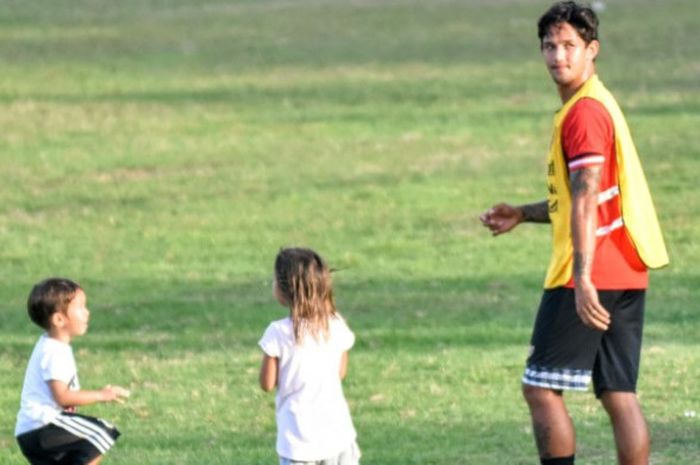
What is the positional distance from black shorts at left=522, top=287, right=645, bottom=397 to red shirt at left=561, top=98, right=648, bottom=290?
0.06 m

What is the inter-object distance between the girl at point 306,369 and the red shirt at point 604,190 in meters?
0.98

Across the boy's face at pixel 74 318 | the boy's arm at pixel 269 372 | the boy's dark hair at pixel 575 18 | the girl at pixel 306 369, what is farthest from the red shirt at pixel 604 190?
the boy's face at pixel 74 318

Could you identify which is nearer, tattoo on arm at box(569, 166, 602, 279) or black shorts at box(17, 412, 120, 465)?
tattoo on arm at box(569, 166, 602, 279)

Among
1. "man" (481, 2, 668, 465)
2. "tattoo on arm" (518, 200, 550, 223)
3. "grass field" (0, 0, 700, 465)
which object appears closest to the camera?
"man" (481, 2, 668, 465)

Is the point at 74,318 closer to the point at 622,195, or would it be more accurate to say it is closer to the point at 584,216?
the point at 584,216

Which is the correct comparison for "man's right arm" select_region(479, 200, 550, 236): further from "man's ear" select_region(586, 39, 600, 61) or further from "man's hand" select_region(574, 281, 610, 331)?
"man's hand" select_region(574, 281, 610, 331)

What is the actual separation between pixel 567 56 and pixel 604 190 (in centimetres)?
50

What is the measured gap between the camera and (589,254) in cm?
741

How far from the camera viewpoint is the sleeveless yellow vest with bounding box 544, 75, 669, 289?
7.59 metres

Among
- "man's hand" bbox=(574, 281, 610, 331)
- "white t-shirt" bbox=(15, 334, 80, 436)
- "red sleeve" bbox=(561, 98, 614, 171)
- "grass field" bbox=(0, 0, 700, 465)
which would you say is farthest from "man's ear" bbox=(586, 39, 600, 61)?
"white t-shirt" bbox=(15, 334, 80, 436)

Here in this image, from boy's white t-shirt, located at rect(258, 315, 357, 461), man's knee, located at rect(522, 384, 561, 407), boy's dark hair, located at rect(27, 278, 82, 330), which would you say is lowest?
man's knee, located at rect(522, 384, 561, 407)

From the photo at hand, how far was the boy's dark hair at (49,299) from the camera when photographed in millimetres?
7793

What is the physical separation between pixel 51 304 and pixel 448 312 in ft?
20.5

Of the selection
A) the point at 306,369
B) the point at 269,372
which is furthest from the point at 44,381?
the point at 306,369
